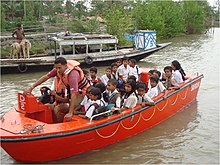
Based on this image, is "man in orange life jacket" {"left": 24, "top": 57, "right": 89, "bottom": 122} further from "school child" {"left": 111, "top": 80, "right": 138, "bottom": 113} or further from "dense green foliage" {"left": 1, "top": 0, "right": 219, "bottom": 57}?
"dense green foliage" {"left": 1, "top": 0, "right": 219, "bottom": 57}

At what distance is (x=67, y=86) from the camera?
19.2ft

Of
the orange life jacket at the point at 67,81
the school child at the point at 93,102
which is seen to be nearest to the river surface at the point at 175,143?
the school child at the point at 93,102

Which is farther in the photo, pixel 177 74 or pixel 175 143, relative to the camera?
pixel 177 74

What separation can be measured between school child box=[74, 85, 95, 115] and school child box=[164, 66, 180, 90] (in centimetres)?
267

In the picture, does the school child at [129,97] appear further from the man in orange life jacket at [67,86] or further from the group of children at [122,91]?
the man in orange life jacket at [67,86]

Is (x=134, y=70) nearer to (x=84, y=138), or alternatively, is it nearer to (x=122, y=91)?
(x=122, y=91)

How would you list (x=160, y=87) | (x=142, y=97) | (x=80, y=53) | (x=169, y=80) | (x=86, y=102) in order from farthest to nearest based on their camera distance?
(x=80, y=53), (x=169, y=80), (x=160, y=87), (x=142, y=97), (x=86, y=102)

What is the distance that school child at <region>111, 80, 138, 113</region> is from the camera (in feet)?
20.5

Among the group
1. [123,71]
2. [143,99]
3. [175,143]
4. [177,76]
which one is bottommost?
[175,143]

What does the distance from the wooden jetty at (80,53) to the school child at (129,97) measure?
8.18 m

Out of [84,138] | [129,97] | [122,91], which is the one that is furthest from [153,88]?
[84,138]

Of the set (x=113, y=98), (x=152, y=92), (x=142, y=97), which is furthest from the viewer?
(x=152, y=92)

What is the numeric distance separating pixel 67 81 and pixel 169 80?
3147 mm

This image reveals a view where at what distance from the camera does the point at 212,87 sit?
1102 cm
